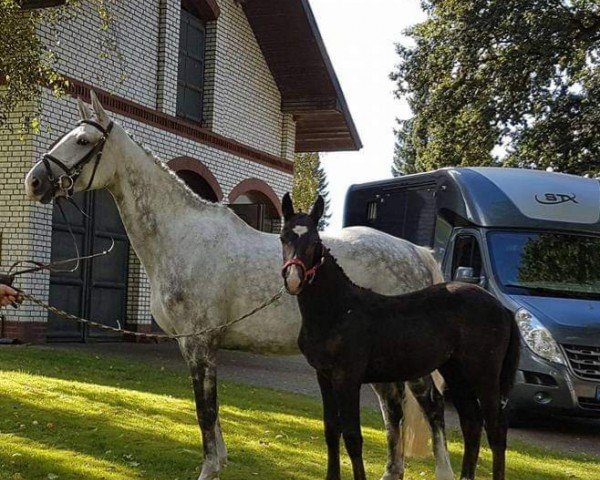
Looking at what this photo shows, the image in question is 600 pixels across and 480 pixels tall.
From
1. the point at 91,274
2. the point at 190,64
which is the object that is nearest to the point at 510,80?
the point at 190,64

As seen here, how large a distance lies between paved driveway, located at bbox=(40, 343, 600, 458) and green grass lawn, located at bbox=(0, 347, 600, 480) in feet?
3.41

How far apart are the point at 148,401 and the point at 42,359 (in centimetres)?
364

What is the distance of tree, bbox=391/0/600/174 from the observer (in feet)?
81.3

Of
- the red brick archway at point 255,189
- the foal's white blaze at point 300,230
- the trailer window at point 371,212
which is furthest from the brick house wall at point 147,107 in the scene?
the foal's white blaze at point 300,230

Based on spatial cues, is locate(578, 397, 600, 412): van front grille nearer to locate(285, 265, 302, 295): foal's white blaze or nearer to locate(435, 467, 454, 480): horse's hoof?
locate(435, 467, 454, 480): horse's hoof

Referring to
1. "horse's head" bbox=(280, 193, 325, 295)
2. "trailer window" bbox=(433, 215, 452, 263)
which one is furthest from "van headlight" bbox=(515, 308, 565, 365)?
"horse's head" bbox=(280, 193, 325, 295)

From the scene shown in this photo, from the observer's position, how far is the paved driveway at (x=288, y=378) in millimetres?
10167

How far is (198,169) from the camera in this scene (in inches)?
720

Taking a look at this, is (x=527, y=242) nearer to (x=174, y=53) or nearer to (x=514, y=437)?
(x=514, y=437)

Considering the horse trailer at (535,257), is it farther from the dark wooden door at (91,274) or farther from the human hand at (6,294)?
the dark wooden door at (91,274)

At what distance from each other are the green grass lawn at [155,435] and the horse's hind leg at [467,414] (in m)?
1.04

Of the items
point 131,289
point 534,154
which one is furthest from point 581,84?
point 131,289

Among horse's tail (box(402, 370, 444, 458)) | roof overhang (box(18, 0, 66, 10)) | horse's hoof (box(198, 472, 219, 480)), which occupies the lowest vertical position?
horse's hoof (box(198, 472, 219, 480))

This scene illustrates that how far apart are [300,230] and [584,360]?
6.46 meters
